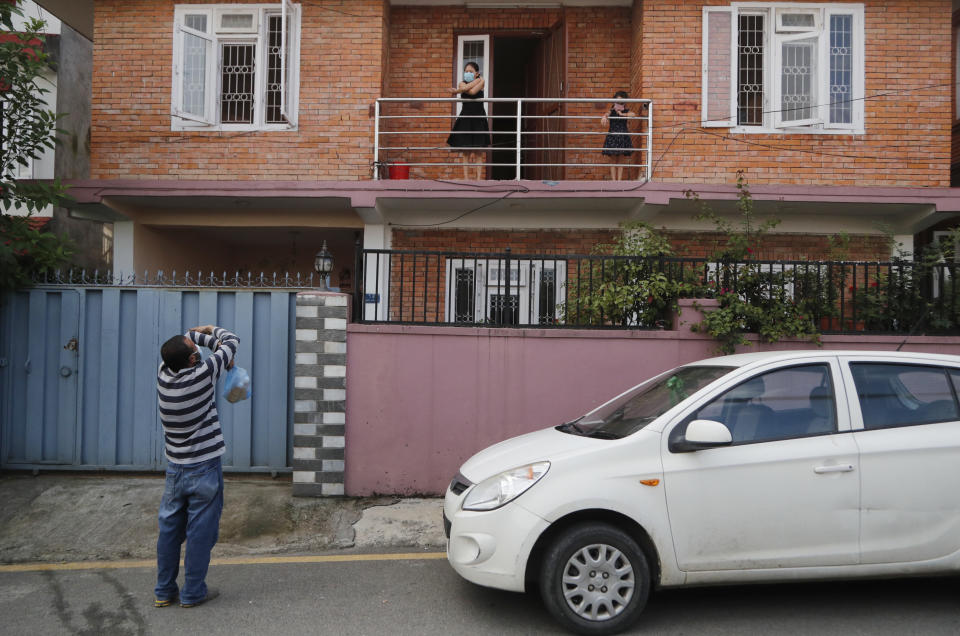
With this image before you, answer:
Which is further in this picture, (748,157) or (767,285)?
(748,157)

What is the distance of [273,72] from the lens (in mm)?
9844

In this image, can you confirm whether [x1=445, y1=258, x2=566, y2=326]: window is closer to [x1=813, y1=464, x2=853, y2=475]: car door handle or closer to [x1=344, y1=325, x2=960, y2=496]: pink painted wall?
[x1=344, y1=325, x2=960, y2=496]: pink painted wall

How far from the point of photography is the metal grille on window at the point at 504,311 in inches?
267

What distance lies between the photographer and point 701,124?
368 inches

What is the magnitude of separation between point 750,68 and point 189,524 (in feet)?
29.7

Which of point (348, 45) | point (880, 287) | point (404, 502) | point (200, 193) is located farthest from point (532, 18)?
point (404, 502)

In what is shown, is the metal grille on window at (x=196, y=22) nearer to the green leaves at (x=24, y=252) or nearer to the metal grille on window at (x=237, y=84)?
the metal grille on window at (x=237, y=84)

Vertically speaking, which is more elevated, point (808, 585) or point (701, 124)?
point (701, 124)

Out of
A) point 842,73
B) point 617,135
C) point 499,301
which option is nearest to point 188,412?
point 499,301

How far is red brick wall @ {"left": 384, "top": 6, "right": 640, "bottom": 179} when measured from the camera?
10.4 m

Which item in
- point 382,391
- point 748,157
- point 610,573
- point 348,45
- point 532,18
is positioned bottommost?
point 610,573

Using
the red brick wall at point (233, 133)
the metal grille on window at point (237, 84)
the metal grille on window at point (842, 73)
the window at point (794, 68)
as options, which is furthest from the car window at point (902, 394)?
the metal grille on window at point (237, 84)

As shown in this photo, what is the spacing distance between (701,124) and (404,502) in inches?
252

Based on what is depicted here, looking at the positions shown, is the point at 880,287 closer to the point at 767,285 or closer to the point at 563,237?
the point at 767,285
